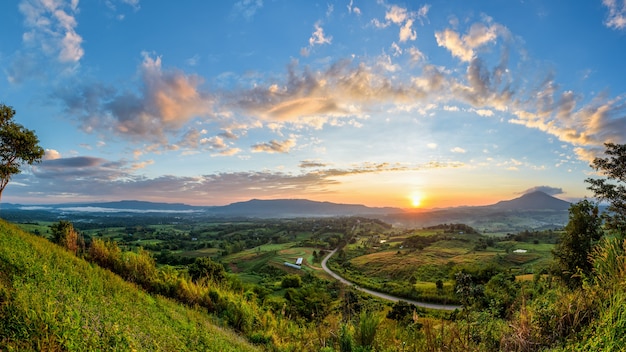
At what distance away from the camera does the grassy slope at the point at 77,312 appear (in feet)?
11.8

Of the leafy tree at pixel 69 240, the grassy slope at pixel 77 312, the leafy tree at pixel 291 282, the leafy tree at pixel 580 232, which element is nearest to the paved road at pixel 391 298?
the leafy tree at pixel 291 282

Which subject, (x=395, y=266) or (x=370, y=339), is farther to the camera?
(x=395, y=266)

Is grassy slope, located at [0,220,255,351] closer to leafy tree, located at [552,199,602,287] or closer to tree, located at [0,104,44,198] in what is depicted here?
tree, located at [0,104,44,198]

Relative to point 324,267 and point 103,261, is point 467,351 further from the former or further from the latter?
point 324,267

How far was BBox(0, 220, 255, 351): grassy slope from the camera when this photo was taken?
3604 mm

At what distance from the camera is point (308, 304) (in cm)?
4322

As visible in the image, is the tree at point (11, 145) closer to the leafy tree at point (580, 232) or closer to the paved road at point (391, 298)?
the leafy tree at point (580, 232)

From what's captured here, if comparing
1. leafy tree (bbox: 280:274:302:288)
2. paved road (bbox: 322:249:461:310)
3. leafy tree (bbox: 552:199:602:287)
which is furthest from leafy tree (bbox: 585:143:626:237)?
leafy tree (bbox: 280:274:302:288)

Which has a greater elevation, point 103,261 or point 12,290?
point 12,290

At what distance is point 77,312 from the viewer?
14.4ft

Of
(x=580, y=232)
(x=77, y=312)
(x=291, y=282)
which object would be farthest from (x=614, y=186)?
(x=291, y=282)

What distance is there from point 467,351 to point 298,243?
14129 centimetres

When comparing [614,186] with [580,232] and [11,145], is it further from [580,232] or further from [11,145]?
[11,145]

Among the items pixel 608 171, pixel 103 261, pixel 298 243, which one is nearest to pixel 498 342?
pixel 103 261
